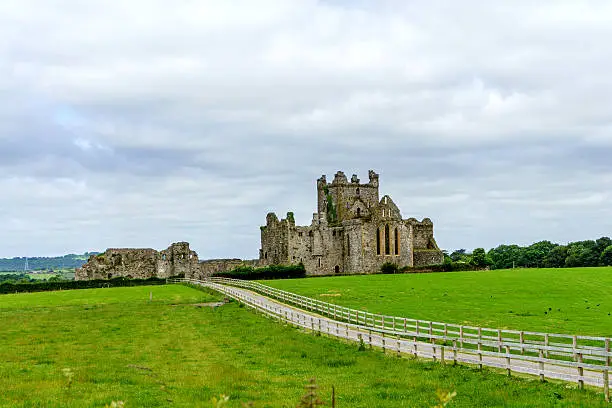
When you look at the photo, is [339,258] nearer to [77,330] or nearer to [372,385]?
[77,330]

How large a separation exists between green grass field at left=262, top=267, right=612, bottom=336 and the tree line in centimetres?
4010

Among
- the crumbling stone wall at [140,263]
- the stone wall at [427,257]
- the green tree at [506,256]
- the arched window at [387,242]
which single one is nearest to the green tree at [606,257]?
the green tree at [506,256]

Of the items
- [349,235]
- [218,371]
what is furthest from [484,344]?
[349,235]

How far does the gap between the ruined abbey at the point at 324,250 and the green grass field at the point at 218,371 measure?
6077 centimetres

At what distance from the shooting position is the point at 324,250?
108875 millimetres

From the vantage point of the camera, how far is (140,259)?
106125 mm

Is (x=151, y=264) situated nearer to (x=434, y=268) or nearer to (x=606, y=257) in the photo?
(x=434, y=268)

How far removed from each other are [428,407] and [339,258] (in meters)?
91.2

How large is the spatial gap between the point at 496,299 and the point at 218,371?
32849 mm

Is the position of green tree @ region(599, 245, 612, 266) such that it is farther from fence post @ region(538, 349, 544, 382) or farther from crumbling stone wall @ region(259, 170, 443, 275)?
fence post @ region(538, 349, 544, 382)

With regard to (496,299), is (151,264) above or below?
above

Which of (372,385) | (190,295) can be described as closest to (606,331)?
(372,385)

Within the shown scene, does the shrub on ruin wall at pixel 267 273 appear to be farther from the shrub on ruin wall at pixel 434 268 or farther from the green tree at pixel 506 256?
the green tree at pixel 506 256

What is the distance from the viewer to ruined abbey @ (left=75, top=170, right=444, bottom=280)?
4050 inches
